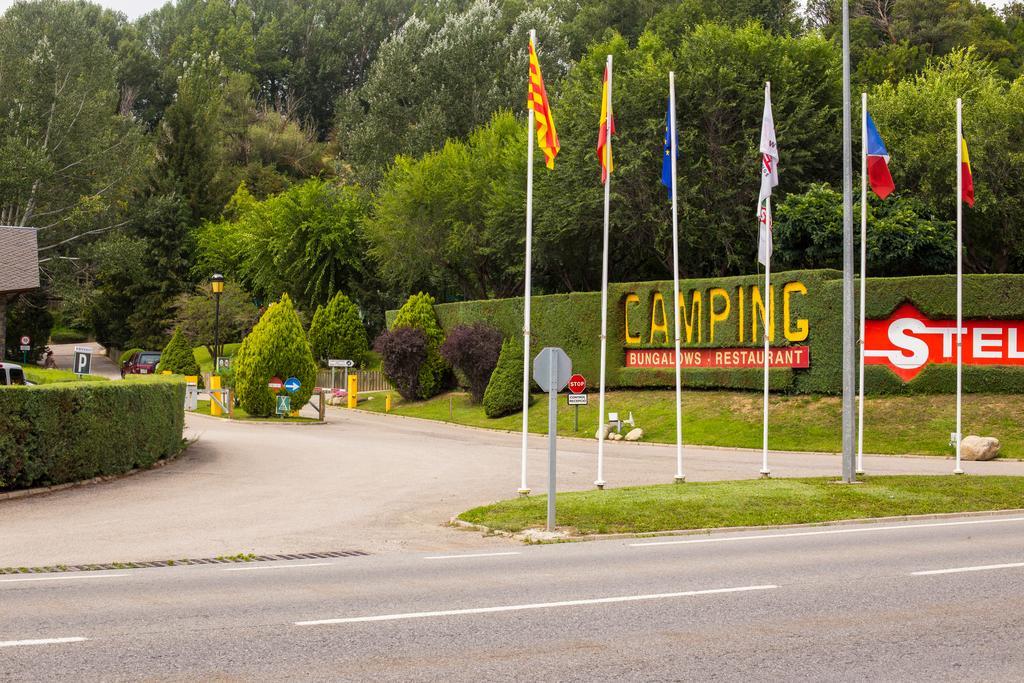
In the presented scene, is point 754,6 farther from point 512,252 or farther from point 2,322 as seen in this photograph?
point 2,322

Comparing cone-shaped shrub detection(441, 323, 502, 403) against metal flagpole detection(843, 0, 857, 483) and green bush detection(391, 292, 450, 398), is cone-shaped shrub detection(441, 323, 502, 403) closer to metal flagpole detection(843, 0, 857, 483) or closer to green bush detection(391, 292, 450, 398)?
green bush detection(391, 292, 450, 398)

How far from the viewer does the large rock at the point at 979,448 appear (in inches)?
1249

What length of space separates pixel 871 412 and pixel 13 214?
51.3 m

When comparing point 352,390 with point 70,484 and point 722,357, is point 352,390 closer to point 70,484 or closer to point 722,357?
point 722,357

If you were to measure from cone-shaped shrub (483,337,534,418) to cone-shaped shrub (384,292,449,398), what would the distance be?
6926 mm

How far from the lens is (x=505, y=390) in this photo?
1914 inches

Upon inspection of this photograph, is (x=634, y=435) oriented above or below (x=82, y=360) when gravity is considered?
below

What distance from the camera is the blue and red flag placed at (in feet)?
86.6

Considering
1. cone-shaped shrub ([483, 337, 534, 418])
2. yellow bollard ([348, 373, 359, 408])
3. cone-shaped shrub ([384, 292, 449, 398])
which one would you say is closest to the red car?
yellow bollard ([348, 373, 359, 408])

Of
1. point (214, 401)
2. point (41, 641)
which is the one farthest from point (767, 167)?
point (214, 401)

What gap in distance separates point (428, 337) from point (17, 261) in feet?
71.9

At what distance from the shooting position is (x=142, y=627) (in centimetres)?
998

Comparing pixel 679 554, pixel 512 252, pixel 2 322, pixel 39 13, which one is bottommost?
pixel 679 554

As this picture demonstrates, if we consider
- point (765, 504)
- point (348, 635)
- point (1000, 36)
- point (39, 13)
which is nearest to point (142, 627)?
point (348, 635)
